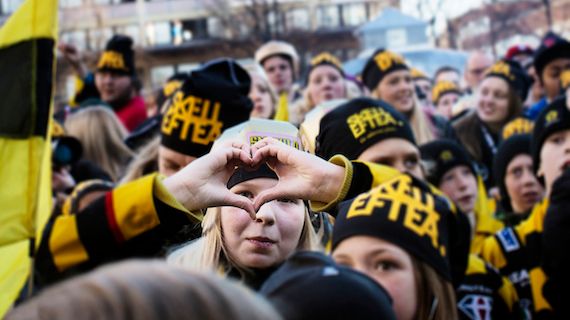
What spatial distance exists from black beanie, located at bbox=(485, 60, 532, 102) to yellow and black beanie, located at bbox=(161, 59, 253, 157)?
16.9ft

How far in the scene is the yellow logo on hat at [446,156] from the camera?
18.5ft

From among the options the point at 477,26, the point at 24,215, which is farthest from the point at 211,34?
the point at 24,215

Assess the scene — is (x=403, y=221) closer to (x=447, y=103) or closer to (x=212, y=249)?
(x=212, y=249)

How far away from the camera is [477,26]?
36062 mm

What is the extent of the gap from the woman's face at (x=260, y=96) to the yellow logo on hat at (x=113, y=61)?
2.33m

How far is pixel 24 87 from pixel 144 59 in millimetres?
46928

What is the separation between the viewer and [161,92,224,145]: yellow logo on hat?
2.72 metres

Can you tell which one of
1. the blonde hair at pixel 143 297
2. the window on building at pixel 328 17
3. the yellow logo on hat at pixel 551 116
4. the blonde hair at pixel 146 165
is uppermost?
the blonde hair at pixel 143 297

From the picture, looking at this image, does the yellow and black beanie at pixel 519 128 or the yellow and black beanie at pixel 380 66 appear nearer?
the yellow and black beanie at pixel 519 128

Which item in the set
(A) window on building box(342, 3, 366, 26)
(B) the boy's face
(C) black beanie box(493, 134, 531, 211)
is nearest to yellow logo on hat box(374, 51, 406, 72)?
(C) black beanie box(493, 134, 531, 211)

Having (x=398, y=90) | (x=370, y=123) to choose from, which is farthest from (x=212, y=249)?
(x=398, y=90)

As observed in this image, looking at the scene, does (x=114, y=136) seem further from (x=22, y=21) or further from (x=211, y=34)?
(x=211, y=34)

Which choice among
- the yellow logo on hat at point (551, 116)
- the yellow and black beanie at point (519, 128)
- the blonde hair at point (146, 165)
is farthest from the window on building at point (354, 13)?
the blonde hair at point (146, 165)

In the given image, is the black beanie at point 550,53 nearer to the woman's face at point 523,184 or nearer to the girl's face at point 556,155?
A: the woman's face at point 523,184
